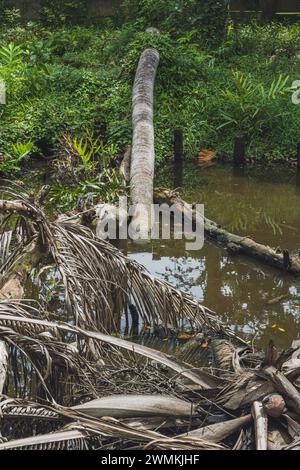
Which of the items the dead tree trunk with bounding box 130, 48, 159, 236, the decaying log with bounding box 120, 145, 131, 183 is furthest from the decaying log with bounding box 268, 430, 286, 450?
the decaying log with bounding box 120, 145, 131, 183

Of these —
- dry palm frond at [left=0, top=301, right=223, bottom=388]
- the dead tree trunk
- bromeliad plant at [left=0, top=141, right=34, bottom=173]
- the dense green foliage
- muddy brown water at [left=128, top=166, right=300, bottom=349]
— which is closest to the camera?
dry palm frond at [left=0, top=301, right=223, bottom=388]

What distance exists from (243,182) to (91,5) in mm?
10031

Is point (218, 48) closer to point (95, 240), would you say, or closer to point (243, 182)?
point (243, 182)

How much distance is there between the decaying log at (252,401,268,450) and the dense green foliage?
748 centimetres

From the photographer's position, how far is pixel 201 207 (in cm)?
1021

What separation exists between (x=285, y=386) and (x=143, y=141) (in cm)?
689

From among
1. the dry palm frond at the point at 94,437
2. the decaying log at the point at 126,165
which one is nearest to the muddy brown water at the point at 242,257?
the decaying log at the point at 126,165

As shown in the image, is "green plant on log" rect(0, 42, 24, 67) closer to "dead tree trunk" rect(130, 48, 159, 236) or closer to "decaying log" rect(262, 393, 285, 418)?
"dead tree trunk" rect(130, 48, 159, 236)

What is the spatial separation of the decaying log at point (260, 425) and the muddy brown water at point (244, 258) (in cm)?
218

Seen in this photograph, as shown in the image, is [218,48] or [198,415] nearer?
[198,415]

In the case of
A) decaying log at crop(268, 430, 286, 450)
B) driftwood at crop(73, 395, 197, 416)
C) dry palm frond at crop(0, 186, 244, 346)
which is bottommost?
decaying log at crop(268, 430, 286, 450)

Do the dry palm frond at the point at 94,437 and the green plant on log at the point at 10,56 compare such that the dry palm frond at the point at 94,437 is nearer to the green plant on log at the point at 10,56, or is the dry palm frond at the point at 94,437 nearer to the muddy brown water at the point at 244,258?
the muddy brown water at the point at 244,258

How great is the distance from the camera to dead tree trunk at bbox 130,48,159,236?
913 cm
